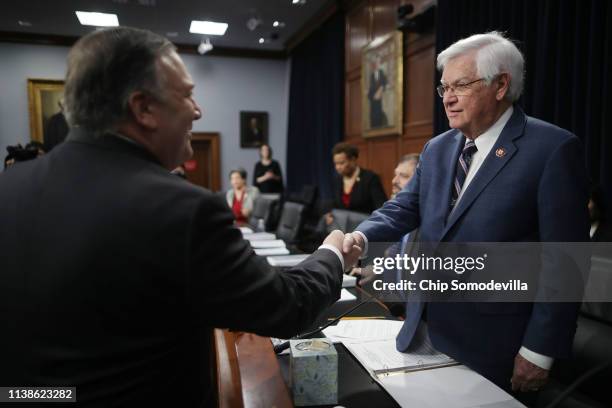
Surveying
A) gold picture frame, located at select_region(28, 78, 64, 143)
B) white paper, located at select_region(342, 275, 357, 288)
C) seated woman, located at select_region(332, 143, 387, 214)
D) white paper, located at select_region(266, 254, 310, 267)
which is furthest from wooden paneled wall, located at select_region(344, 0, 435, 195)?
gold picture frame, located at select_region(28, 78, 64, 143)

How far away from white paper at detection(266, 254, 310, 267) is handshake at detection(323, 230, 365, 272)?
134 cm

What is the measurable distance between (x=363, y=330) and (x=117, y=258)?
3.32ft

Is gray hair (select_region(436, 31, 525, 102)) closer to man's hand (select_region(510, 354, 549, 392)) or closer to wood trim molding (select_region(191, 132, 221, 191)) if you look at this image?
man's hand (select_region(510, 354, 549, 392))

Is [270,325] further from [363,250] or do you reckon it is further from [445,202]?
[445,202]

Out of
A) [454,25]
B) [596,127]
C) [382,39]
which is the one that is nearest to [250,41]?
[382,39]

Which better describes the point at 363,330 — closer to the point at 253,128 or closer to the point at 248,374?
the point at 248,374

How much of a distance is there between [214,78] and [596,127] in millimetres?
7586

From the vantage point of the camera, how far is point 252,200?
18.3 ft

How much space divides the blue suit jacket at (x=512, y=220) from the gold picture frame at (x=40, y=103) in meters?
8.75

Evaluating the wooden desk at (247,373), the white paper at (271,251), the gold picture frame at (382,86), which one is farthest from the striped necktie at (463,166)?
the gold picture frame at (382,86)

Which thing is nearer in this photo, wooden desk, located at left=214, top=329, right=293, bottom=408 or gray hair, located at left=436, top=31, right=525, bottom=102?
wooden desk, located at left=214, top=329, right=293, bottom=408

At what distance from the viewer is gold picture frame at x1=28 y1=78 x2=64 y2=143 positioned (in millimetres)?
8188

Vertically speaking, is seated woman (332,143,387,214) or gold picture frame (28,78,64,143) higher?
gold picture frame (28,78,64,143)

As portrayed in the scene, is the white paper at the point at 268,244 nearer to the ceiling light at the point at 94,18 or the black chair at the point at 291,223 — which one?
the black chair at the point at 291,223
